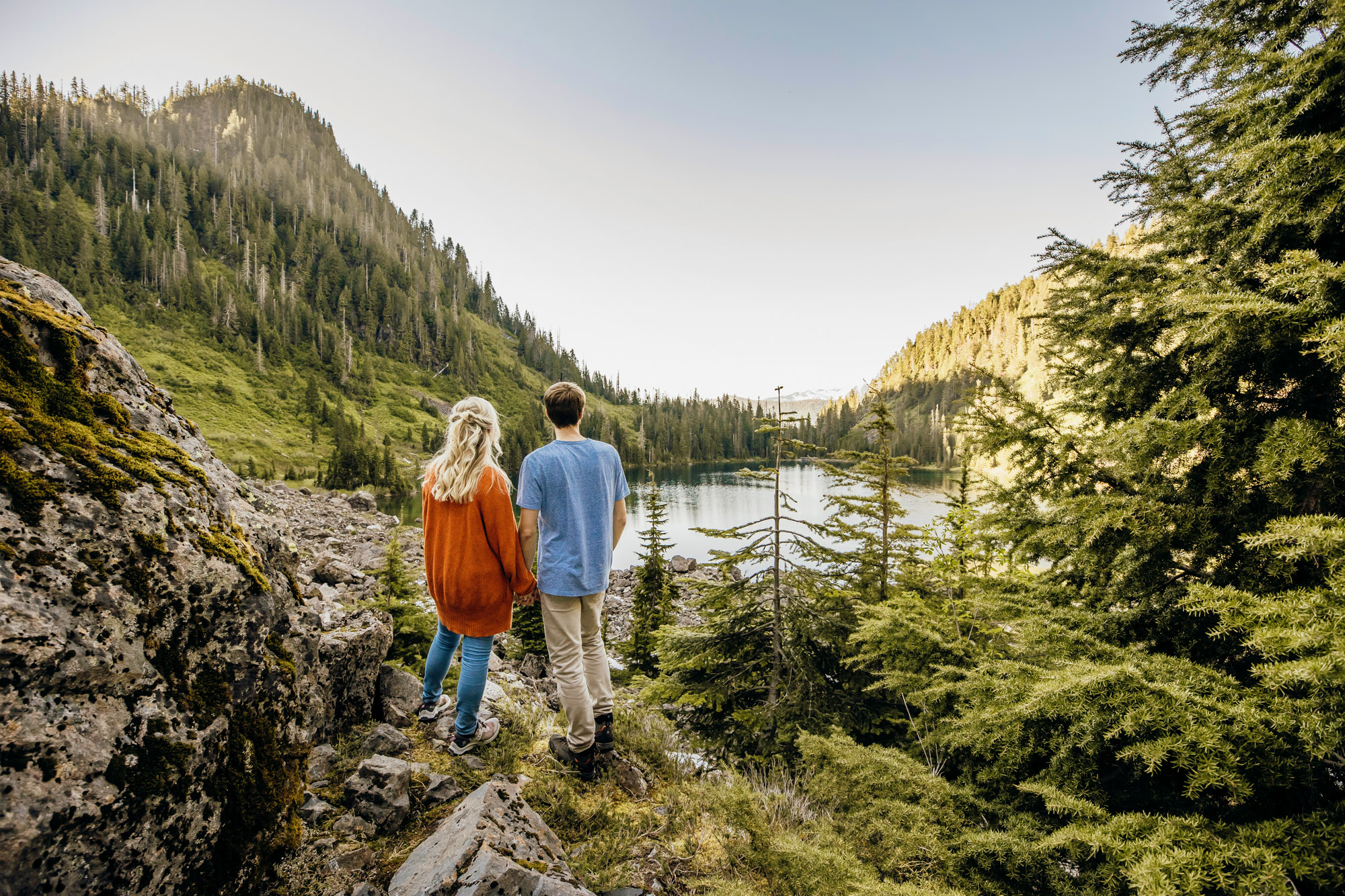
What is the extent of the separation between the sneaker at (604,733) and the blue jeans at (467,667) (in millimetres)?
965

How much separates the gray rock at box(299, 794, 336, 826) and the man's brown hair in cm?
279

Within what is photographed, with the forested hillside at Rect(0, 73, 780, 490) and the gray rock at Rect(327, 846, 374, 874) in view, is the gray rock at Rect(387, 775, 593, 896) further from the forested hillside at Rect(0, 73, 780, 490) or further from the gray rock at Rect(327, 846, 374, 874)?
the forested hillside at Rect(0, 73, 780, 490)

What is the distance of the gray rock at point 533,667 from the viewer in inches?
460

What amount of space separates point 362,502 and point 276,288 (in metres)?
97.7

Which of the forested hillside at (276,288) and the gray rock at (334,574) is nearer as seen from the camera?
the gray rock at (334,574)

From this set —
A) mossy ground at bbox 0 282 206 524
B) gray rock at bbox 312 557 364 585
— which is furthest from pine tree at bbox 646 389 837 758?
gray rock at bbox 312 557 364 585

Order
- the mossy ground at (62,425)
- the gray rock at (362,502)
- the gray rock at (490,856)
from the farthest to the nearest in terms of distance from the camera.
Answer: the gray rock at (362,502) < the gray rock at (490,856) < the mossy ground at (62,425)

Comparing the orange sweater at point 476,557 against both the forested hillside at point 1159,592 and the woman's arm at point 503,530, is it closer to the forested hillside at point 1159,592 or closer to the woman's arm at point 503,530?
the woman's arm at point 503,530

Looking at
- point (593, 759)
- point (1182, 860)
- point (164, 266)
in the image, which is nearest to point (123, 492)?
point (593, 759)

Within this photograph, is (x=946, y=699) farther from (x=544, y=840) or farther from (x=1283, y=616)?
(x=544, y=840)

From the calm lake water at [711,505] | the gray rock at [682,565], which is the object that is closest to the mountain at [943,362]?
the calm lake water at [711,505]

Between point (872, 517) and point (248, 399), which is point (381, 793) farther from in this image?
point (248, 399)

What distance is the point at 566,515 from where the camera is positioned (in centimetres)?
376

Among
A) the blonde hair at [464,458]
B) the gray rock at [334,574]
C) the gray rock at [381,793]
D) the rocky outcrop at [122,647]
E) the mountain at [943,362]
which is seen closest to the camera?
the rocky outcrop at [122,647]
